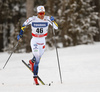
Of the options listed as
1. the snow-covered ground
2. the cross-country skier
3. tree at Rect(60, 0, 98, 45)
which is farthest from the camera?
tree at Rect(60, 0, 98, 45)

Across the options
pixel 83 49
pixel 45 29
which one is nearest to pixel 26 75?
pixel 45 29

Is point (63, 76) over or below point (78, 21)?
below

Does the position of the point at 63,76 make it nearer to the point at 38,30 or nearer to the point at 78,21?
the point at 38,30

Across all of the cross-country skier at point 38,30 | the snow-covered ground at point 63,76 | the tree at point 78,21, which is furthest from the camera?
the tree at point 78,21

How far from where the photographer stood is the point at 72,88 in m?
5.00

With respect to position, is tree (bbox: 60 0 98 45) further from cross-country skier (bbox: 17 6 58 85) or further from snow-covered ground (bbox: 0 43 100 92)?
cross-country skier (bbox: 17 6 58 85)

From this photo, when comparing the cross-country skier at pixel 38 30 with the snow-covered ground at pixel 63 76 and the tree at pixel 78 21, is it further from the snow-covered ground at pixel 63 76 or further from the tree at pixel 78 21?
the tree at pixel 78 21

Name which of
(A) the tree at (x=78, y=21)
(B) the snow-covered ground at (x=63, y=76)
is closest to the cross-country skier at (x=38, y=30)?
(B) the snow-covered ground at (x=63, y=76)

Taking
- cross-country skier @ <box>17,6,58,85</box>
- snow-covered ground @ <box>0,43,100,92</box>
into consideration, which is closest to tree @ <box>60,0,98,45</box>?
snow-covered ground @ <box>0,43,100,92</box>

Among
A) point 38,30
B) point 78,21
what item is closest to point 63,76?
point 38,30

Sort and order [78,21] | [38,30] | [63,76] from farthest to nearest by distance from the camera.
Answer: [78,21] → [63,76] → [38,30]

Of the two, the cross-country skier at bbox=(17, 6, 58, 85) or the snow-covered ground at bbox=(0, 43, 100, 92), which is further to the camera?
the cross-country skier at bbox=(17, 6, 58, 85)

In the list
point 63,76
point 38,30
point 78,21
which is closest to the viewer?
point 38,30

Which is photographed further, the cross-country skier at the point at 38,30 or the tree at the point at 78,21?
the tree at the point at 78,21
